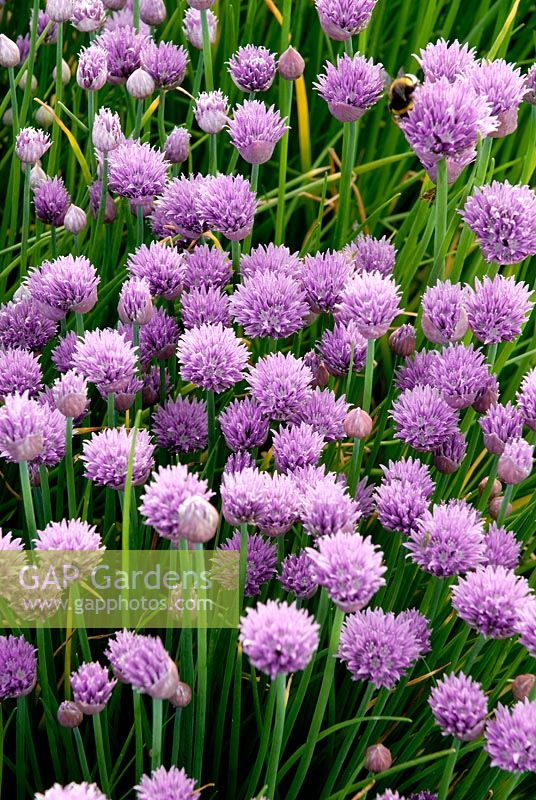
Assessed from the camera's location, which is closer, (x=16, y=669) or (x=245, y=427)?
(x=16, y=669)

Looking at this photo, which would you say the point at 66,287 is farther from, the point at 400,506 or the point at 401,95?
the point at 401,95

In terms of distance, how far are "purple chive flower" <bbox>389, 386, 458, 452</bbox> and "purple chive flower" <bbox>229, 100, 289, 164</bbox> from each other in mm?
413

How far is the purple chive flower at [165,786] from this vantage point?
958 mm

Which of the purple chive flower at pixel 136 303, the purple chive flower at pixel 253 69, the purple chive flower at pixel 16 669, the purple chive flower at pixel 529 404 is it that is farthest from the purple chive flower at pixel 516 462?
the purple chive flower at pixel 253 69

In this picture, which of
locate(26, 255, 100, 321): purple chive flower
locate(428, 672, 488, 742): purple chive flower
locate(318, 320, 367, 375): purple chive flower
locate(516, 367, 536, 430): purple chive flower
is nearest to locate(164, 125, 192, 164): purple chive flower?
locate(26, 255, 100, 321): purple chive flower

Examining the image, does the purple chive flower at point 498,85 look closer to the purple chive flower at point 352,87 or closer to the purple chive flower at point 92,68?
the purple chive flower at point 352,87

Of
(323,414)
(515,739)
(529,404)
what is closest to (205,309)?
(323,414)

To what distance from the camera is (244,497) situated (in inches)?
40.6

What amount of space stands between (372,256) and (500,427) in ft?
1.14

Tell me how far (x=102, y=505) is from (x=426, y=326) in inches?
26.1

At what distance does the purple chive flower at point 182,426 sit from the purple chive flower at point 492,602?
44 centimetres

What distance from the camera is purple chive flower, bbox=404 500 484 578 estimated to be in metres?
1.08

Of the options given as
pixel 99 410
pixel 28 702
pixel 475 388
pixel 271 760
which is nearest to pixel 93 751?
pixel 28 702

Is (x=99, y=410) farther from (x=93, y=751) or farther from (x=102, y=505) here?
(x=93, y=751)
